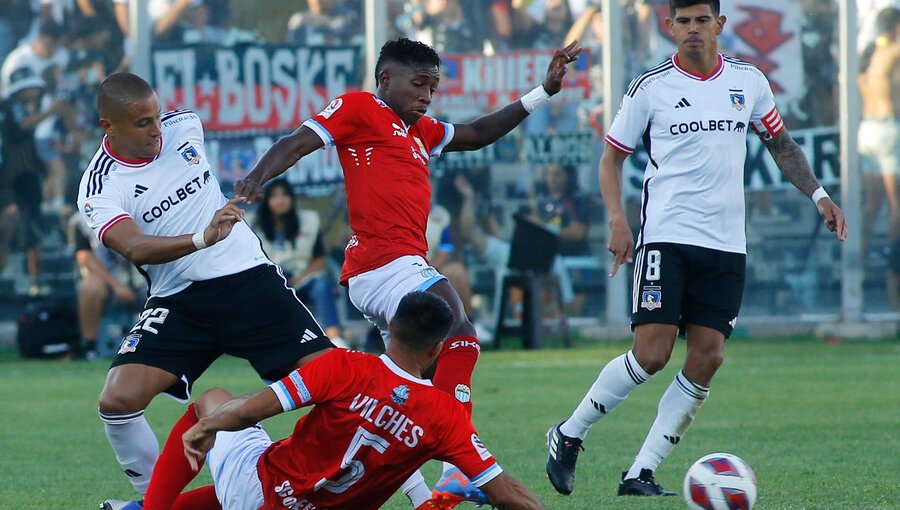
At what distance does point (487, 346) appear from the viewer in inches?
643

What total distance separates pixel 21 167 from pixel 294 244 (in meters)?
4.15

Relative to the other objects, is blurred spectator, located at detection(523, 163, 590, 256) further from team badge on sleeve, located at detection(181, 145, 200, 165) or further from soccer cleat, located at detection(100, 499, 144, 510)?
soccer cleat, located at detection(100, 499, 144, 510)

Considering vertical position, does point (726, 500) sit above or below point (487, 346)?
above

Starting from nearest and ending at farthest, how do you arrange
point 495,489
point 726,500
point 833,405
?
point 495,489 → point 726,500 → point 833,405

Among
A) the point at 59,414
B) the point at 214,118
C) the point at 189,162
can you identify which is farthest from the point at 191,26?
the point at 189,162

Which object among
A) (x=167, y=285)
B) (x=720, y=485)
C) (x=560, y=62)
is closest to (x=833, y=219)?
(x=560, y=62)

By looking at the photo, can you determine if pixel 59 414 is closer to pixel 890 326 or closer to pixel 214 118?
pixel 214 118

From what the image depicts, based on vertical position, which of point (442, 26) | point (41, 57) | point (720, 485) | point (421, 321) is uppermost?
point (442, 26)

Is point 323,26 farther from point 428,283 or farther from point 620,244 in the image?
point 428,283

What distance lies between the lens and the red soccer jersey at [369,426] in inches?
196

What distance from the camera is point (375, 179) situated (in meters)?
6.61

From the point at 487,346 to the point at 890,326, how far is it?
4.88 metres

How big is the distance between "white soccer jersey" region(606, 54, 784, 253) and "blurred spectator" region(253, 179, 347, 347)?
26.0ft

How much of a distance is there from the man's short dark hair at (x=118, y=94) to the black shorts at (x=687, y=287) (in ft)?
8.36
